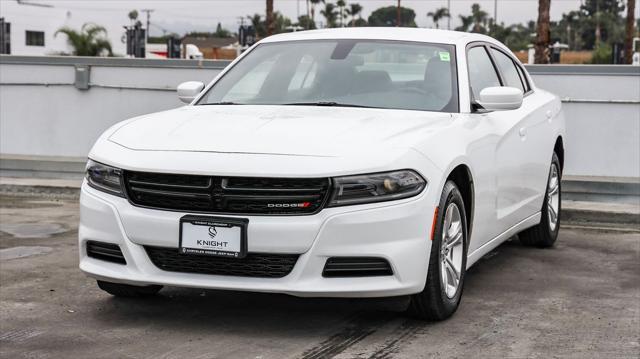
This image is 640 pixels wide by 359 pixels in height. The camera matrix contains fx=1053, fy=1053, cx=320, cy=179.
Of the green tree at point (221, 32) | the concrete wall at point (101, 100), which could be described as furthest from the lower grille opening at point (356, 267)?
the green tree at point (221, 32)

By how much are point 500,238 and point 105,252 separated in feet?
8.47

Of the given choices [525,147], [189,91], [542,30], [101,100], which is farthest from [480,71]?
[542,30]

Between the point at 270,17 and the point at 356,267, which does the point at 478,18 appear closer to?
the point at 270,17

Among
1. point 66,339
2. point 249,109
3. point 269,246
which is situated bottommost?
point 66,339

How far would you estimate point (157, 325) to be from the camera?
5336mm

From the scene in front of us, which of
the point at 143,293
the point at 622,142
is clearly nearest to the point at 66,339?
the point at 143,293

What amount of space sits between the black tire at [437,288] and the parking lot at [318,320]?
0.24 feet

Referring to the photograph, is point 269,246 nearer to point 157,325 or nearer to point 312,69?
point 157,325

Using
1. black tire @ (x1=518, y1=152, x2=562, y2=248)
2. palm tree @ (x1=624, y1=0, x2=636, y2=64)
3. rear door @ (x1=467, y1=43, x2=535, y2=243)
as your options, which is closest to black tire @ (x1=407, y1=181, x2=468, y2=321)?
rear door @ (x1=467, y1=43, x2=535, y2=243)

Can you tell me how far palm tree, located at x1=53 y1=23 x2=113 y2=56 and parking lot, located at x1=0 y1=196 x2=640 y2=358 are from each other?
147 feet

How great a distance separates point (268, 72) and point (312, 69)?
12.8 inches

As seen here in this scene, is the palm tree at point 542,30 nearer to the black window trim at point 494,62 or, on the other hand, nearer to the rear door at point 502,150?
the black window trim at point 494,62

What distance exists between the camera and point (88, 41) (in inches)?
2009

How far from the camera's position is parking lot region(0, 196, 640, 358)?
16.0ft
